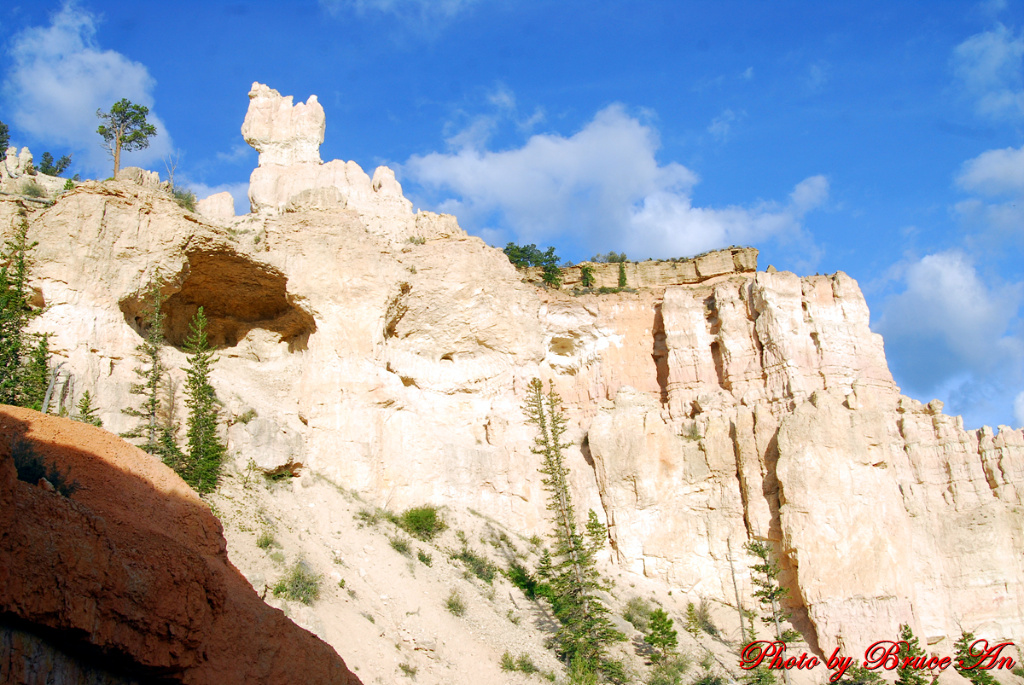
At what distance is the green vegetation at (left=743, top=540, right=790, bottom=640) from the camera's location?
2345 centimetres

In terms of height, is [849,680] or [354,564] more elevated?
[354,564]

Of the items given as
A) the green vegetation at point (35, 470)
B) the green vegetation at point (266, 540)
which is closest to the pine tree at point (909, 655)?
the green vegetation at point (266, 540)

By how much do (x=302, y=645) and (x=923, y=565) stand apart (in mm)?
25798

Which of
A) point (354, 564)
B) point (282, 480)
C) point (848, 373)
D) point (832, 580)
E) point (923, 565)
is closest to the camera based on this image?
point (354, 564)

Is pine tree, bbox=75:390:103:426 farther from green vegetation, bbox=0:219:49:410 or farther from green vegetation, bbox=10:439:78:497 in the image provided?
green vegetation, bbox=10:439:78:497

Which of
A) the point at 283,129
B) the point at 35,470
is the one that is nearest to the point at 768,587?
the point at 35,470

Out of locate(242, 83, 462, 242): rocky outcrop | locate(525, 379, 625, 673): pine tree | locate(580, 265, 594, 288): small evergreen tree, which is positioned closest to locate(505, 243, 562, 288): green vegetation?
locate(580, 265, 594, 288): small evergreen tree

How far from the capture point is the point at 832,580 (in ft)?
85.5

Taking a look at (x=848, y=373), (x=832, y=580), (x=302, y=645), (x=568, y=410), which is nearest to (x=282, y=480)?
(x=302, y=645)

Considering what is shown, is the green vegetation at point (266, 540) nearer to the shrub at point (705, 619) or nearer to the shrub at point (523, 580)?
the shrub at point (523, 580)

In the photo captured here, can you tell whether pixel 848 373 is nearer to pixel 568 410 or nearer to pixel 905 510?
pixel 905 510

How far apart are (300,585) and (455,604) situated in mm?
4389

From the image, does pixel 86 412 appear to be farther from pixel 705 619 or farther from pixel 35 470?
pixel 705 619

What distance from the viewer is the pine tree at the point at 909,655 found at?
23875 mm
